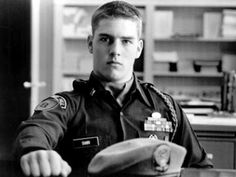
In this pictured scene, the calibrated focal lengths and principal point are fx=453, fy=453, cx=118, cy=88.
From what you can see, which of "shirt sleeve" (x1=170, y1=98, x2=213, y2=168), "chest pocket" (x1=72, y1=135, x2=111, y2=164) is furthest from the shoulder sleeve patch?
"shirt sleeve" (x1=170, y1=98, x2=213, y2=168)

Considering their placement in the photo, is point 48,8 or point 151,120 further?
point 48,8

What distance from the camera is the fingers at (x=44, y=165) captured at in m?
0.74

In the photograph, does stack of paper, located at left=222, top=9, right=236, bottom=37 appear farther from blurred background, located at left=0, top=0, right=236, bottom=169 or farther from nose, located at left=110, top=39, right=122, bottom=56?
nose, located at left=110, top=39, right=122, bottom=56

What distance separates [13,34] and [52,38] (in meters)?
1.45

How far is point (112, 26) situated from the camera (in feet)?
4.09

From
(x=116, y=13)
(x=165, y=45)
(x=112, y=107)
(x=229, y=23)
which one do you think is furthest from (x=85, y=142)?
(x=165, y=45)

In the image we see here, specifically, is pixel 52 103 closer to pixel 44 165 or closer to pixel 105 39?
pixel 105 39

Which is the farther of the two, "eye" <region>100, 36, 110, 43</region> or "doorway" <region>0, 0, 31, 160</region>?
"doorway" <region>0, 0, 31, 160</region>

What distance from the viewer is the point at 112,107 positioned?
126 cm

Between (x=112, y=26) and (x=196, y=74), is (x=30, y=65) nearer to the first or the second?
→ (x=196, y=74)

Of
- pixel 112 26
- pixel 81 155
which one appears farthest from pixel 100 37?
pixel 81 155

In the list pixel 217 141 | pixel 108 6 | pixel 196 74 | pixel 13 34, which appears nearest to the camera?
pixel 108 6

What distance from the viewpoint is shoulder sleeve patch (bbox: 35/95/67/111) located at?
3.82 feet

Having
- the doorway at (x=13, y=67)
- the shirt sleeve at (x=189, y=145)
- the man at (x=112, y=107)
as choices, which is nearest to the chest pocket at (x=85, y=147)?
the man at (x=112, y=107)
